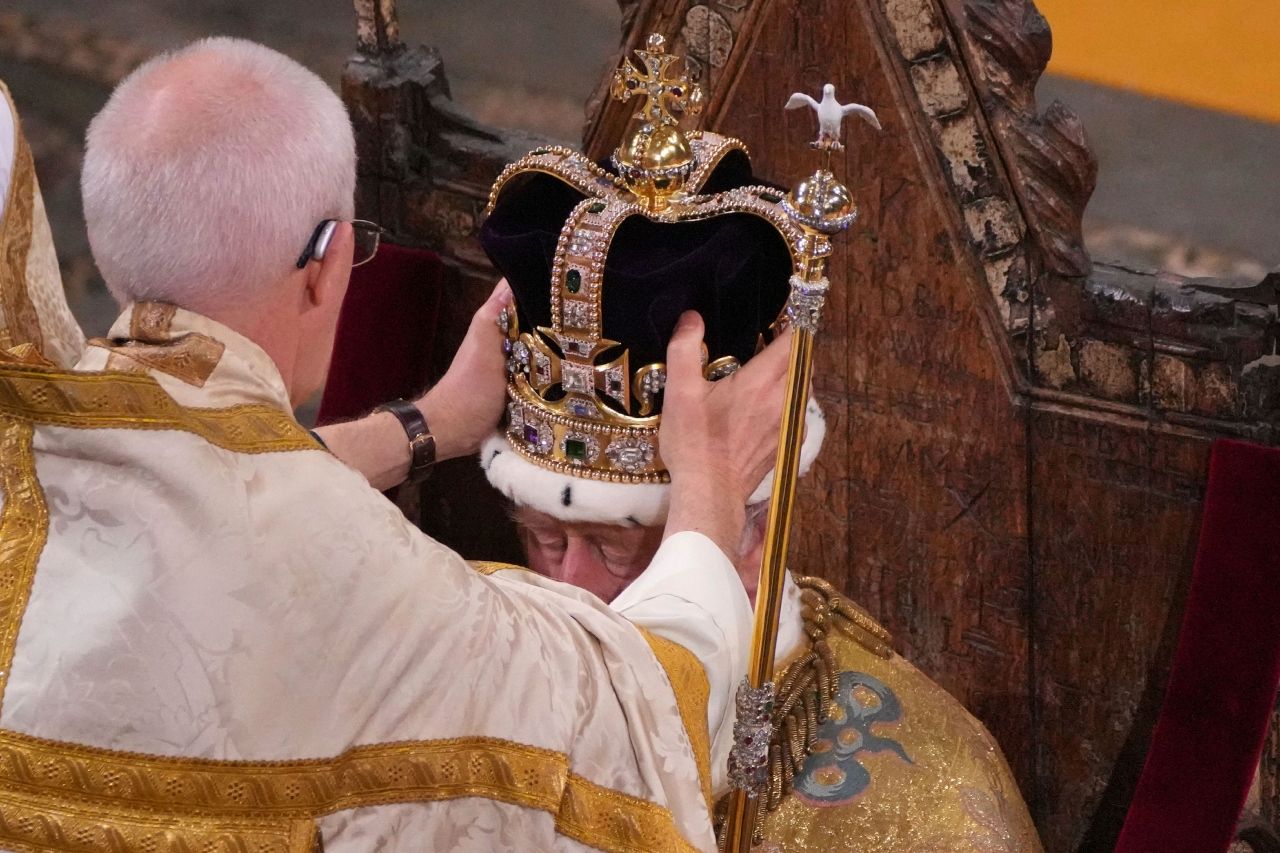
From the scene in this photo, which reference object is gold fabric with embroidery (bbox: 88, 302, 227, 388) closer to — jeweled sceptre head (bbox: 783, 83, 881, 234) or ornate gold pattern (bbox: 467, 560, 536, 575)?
ornate gold pattern (bbox: 467, 560, 536, 575)

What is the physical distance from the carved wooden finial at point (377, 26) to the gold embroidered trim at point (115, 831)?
2021 mm

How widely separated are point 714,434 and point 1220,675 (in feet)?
3.19

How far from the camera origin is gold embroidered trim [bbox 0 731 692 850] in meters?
1.60

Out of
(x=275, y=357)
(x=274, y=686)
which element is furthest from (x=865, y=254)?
(x=274, y=686)

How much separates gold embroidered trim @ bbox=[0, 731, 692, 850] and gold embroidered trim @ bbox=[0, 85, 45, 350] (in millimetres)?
490

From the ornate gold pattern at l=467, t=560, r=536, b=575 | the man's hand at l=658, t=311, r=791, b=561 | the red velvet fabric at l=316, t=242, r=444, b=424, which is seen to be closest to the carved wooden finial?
the red velvet fabric at l=316, t=242, r=444, b=424

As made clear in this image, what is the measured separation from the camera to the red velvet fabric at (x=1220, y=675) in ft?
8.03

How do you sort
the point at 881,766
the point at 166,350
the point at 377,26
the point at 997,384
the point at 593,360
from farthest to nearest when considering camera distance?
the point at 377,26 < the point at 997,384 < the point at 881,766 < the point at 593,360 < the point at 166,350

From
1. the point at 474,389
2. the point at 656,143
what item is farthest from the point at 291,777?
the point at 656,143

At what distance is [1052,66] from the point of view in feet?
8.32

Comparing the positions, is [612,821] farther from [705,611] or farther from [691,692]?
[705,611]

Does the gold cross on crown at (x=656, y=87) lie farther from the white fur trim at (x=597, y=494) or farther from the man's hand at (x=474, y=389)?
the white fur trim at (x=597, y=494)

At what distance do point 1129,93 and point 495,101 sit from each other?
52.8 inches

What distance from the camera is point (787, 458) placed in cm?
206
